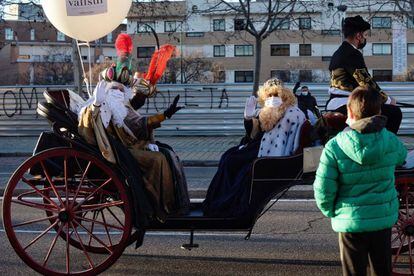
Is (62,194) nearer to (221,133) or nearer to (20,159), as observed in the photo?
(20,159)

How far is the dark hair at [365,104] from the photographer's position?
374 cm

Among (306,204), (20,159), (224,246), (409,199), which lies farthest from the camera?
(20,159)

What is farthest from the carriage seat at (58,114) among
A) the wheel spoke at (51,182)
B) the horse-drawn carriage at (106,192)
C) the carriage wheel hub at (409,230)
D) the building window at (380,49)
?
the building window at (380,49)

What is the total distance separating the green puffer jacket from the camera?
3.68 metres

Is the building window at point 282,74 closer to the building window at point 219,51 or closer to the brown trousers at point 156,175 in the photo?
the building window at point 219,51

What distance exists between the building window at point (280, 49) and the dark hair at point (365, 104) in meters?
57.8

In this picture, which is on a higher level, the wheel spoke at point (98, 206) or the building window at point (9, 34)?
the building window at point (9, 34)

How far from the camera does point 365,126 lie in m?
3.66

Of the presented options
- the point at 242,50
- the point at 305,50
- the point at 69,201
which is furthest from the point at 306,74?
the point at 69,201

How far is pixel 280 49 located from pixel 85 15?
55.6 meters

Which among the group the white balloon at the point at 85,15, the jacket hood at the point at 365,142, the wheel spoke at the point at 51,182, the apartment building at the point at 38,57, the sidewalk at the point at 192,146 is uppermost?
the apartment building at the point at 38,57

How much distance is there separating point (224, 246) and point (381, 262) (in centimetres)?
279

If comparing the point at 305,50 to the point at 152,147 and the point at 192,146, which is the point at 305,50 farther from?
the point at 152,147

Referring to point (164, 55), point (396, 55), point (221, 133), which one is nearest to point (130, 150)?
point (164, 55)
